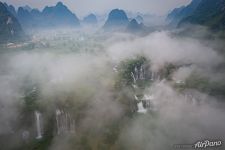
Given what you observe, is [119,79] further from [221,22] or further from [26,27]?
[26,27]

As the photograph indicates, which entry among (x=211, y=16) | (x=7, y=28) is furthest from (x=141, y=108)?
(x=7, y=28)

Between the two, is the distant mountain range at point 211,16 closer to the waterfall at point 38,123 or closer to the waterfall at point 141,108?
the waterfall at point 141,108

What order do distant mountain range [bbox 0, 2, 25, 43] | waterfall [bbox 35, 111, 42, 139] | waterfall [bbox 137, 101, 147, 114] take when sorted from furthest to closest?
1. distant mountain range [bbox 0, 2, 25, 43]
2. waterfall [bbox 137, 101, 147, 114]
3. waterfall [bbox 35, 111, 42, 139]

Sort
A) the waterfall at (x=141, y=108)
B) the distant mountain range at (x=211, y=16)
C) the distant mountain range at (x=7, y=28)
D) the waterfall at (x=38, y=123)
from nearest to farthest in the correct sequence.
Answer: the waterfall at (x=38, y=123), the waterfall at (x=141, y=108), the distant mountain range at (x=211, y=16), the distant mountain range at (x=7, y=28)

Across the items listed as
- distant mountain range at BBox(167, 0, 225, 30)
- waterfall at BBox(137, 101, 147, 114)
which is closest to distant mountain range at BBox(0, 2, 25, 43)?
waterfall at BBox(137, 101, 147, 114)

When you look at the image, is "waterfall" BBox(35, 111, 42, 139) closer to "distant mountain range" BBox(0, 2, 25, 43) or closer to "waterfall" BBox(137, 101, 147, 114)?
"waterfall" BBox(137, 101, 147, 114)

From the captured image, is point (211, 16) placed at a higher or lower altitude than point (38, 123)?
higher

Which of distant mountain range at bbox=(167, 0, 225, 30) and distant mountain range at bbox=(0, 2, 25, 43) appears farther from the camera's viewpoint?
distant mountain range at bbox=(0, 2, 25, 43)

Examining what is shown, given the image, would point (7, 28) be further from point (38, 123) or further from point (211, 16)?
point (211, 16)

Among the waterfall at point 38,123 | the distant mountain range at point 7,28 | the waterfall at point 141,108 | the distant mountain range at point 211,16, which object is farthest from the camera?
the distant mountain range at point 7,28

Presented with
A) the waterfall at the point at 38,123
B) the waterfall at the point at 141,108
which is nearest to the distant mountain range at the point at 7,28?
the waterfall at the point at 38,123

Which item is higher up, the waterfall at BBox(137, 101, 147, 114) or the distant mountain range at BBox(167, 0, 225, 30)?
the distant mountain range at BBox(167, 0, 225, 30)
